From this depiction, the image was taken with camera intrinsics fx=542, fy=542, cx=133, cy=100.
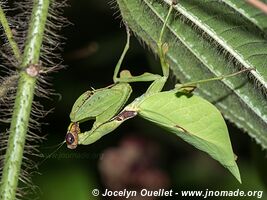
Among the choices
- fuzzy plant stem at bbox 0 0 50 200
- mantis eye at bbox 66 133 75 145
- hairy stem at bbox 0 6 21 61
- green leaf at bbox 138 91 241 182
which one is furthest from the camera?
mantis eye at bbox 66 133 75 145

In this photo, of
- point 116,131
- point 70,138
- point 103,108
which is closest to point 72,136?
point 70,138

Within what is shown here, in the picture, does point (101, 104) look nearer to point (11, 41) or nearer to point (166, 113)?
point (166, 113)

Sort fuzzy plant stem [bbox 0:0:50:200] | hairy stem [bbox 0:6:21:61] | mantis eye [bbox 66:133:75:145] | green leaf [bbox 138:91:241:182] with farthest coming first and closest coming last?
1. mantis eye [bbox 66:133:75:145]
2. green leaf [bbox 138:91:241:182]
3. hairy stem [bbox 0:6:21:61]
4. fuzzy plant stem [bbox 0:0:50:200]

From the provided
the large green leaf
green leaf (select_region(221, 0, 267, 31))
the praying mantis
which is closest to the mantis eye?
the praying mantis

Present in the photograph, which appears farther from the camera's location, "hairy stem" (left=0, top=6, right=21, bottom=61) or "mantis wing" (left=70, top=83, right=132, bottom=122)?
"mantis wing" (left=70, top=83, right=132, bottom=122)

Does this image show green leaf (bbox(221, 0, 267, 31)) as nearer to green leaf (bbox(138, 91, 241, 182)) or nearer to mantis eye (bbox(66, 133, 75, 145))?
green leaf (bbox(138, 91, 241, 182))

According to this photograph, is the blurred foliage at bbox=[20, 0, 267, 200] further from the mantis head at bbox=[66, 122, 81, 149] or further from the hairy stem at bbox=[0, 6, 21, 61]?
the hairy stem at bbox=[0, 6, 21, 61]

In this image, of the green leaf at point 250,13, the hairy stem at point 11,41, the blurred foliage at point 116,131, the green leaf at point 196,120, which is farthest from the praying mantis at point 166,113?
the blurred foliage at point 116,131

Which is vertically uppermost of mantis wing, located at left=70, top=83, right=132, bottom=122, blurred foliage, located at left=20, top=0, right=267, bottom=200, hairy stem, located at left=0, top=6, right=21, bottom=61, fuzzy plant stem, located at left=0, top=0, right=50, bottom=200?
blurred foliage, located at left=20, top=0, right=267, bottom=200

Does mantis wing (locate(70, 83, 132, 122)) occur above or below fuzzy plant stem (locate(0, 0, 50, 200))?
above
